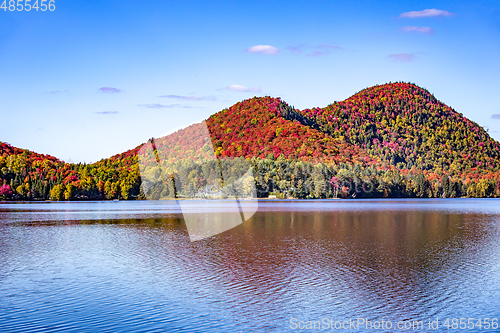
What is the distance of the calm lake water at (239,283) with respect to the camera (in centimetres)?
1488

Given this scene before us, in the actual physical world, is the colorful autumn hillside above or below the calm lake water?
above

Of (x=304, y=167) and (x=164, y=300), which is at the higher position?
(x=304, y=167)

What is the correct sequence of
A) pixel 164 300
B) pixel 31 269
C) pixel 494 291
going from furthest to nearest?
pixel 31 269 → pixel 494 291 → pixel 164 300

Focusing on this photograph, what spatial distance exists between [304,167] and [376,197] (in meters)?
25.7

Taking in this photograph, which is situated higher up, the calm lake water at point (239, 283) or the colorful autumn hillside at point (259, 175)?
the colorful autumn hillside at point (259, 175)

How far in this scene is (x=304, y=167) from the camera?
143875 mm

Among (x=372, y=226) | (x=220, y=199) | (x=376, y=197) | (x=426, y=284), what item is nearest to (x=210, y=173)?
(x=220, y=199)

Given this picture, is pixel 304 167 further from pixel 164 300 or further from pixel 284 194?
pixel 164 300

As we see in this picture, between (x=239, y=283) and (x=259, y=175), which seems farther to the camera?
(x=259, y=175)

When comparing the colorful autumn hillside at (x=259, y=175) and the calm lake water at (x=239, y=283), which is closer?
the calm lake water at (x=239, y=283)

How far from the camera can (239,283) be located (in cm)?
1962

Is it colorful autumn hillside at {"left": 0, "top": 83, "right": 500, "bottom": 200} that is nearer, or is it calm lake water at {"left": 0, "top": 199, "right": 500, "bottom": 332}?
calm lake water at {"left": 0, "top": 199, "right": 500, "bottom": 332}

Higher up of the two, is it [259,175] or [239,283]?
[259,175]

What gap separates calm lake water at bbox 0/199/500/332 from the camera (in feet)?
48.8
